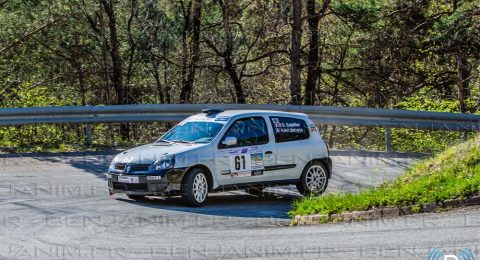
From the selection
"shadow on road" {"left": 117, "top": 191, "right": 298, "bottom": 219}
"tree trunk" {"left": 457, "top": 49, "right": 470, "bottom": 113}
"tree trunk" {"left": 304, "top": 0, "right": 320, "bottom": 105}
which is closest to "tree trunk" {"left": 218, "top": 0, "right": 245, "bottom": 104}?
"tree trunk" {"left": 304, "top": 0, "right": 320, "bottom": 105}

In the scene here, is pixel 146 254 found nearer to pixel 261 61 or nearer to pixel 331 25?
pixel 331 25

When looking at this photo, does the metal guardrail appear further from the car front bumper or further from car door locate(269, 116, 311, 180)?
the car front bumper

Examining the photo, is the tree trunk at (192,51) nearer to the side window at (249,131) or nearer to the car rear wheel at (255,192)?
the car rear wheel at (255,192)

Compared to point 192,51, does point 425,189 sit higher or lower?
lower

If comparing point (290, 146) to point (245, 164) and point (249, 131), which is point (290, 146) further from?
point (245, 164)

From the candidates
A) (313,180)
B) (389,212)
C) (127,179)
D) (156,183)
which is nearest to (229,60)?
(313,180)

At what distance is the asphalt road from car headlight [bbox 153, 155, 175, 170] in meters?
0.62

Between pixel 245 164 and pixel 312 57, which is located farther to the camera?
pixel 312 57

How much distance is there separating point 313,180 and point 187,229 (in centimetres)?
426

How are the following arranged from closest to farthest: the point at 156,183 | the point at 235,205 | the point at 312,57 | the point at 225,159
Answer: the point at 156,183, the point at 235,205, the point at 225,159, the point at 312,57

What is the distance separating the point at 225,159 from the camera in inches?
540

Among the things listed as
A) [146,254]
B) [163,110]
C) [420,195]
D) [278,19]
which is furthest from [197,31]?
[146,254]

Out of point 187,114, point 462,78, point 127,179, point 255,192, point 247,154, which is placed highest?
point 462,78

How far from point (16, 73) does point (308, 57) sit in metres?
11.2
